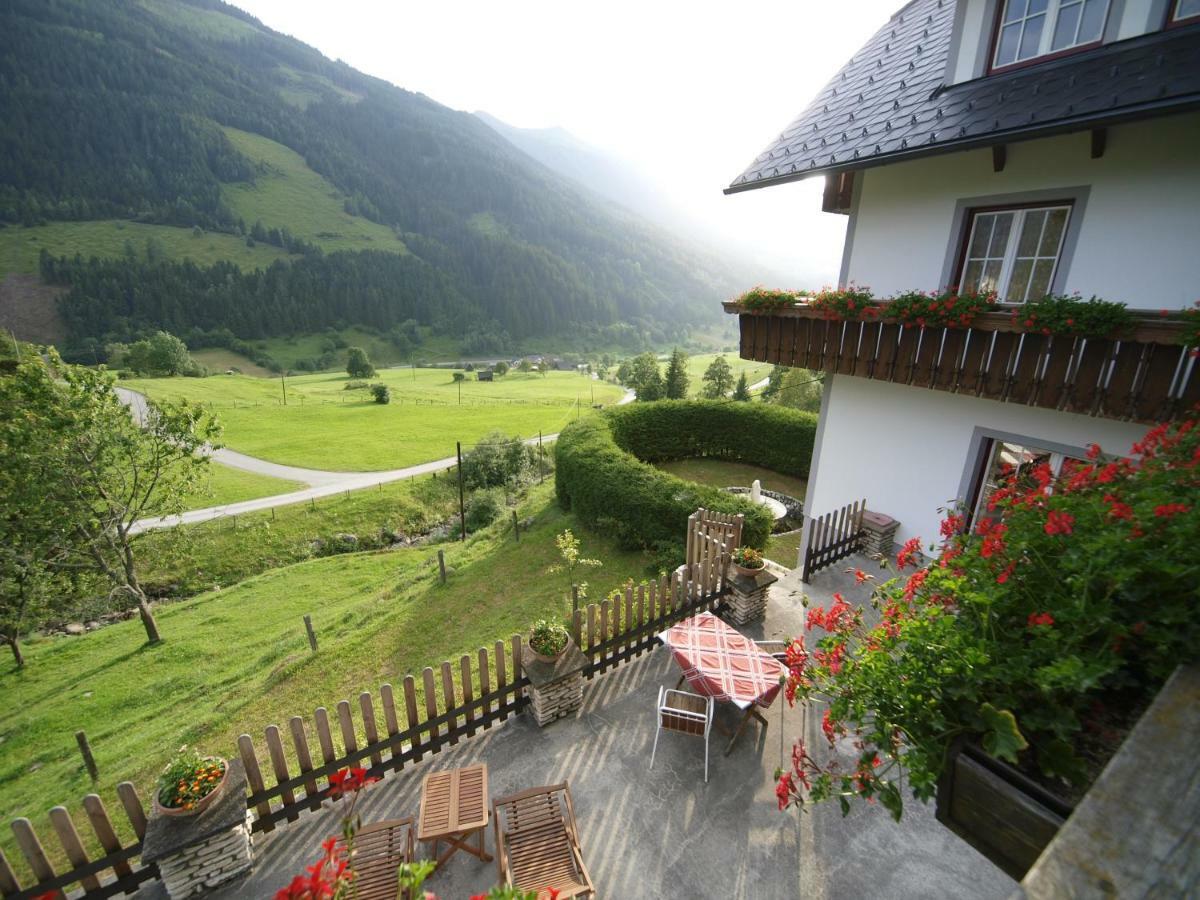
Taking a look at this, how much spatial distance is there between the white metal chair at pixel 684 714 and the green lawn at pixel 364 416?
3342 centimetres

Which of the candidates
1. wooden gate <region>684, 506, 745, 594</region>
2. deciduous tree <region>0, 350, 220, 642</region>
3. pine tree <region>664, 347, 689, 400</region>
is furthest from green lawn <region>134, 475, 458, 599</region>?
wooden gate <region>684, 506, 745, 594</region>

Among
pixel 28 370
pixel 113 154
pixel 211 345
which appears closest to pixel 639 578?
pixel 28 370

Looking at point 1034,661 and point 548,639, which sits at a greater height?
point 1034,661

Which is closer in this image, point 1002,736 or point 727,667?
point 1002,736

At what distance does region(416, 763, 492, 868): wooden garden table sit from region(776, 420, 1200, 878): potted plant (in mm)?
3130

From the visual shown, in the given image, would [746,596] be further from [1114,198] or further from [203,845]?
[1114,198]

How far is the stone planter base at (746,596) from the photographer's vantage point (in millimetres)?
7723

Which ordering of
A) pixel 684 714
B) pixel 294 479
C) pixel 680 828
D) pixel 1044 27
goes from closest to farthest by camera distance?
1. pixel 680 828
2. pixel 684 714
3. pixel 1044 27
4. pixel 294 479

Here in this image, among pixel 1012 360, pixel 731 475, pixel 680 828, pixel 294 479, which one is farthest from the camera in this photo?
pixel 294 479

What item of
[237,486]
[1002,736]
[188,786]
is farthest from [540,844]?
[237,486]

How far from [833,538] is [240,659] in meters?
14.7

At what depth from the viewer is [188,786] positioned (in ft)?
13.7

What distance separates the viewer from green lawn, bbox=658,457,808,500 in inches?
776

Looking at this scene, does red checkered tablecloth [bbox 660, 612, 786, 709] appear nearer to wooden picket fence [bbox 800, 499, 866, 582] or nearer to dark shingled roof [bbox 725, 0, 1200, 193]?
wooden picket fence [bbox 800, 499, 866, 582]
